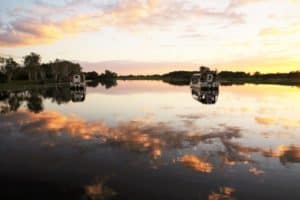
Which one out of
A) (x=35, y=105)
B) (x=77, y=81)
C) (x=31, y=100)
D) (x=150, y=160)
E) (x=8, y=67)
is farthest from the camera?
(x=8, y=67)

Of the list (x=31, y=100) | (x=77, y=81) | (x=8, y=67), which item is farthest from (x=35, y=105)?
(x=8, y=67)

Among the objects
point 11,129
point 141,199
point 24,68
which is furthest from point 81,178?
point 24,68

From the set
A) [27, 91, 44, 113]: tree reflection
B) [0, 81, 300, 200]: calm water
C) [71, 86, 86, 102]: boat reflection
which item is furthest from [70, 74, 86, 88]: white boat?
[0, 81, 300, 200]: calm water

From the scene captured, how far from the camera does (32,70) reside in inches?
4769

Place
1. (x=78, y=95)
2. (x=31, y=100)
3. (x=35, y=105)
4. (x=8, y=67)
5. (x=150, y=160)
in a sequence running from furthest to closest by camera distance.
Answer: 1. (x=8, y=67)
2. (x=78, y=95)
3. (x=31, y=100)
4. (x=35, y=105)
5. (x=150, y=160)

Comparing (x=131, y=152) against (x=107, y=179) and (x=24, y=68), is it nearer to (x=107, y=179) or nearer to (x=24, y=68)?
(x=107, y=179)

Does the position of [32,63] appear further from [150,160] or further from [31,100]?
[150,160]

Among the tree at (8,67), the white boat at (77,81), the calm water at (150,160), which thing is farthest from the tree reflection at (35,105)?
the tree at (8,67)

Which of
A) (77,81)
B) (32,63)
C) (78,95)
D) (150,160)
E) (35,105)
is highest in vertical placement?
(32,63)

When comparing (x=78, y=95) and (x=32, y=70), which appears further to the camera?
(x=32, y=70)

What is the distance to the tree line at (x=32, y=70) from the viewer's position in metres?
104

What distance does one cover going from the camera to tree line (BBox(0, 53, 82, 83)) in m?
104

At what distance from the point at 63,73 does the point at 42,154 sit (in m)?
135

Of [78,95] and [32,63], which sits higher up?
[32,63]
